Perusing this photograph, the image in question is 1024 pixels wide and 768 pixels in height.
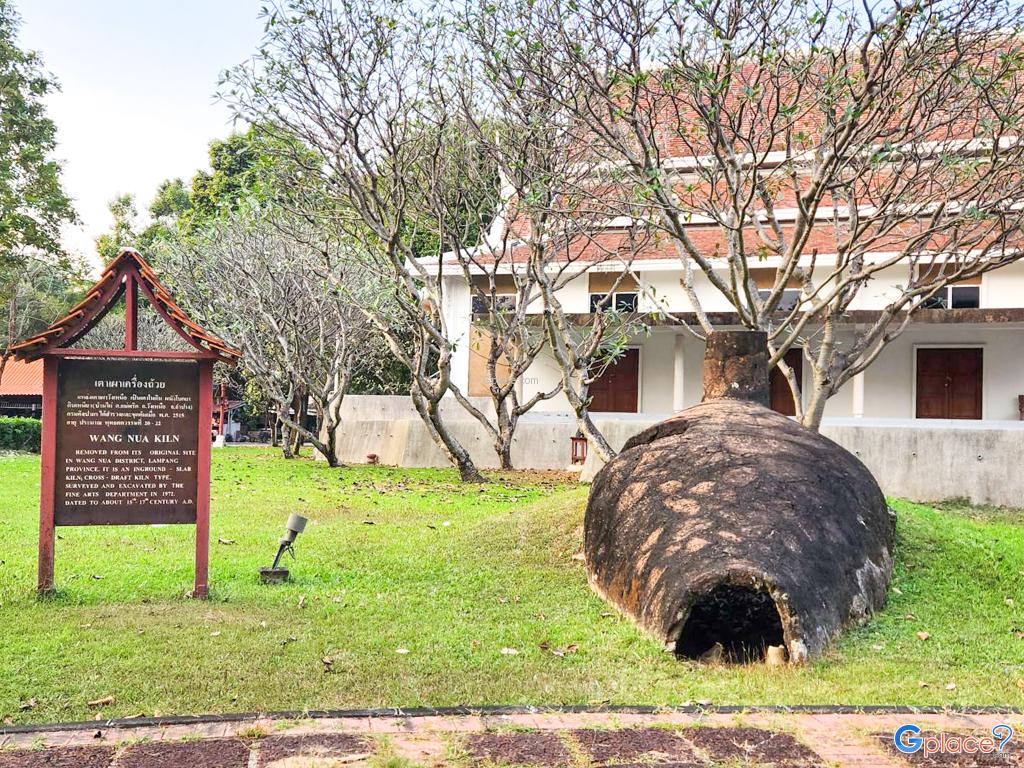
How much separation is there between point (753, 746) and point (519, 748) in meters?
1.00

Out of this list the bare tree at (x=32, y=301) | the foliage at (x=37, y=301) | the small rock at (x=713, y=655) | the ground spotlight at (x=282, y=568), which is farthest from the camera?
Result: the foliage at (x=37, y=301)

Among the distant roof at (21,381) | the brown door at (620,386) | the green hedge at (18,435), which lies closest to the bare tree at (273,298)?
the brown door at (620,386)

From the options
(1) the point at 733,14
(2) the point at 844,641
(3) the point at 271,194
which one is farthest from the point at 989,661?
(3) the point at 271,194

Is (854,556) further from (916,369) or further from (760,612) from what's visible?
(916,369)

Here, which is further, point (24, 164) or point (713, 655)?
point (24, 164)

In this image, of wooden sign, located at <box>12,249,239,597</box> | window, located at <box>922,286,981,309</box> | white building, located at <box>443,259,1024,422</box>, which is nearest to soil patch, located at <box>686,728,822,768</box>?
wooden sign, located at <box>12,249,239,597</box>

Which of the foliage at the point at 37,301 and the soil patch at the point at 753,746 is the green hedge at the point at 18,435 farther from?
the soil patch at the point at 753,746

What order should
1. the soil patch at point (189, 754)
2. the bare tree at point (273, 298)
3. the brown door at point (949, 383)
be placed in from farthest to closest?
the brown door at point (949, 383)
the bare tree at point (273, 298)
the soil patch at point (189, 754)

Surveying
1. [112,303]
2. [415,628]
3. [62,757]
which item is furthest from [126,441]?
[62,757]

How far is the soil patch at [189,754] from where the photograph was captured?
12.4 ft

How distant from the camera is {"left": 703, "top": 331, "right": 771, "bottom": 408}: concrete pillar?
9.12 meters

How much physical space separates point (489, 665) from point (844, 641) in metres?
2.31

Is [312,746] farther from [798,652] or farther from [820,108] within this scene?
[820,108]

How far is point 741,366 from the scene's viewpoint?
915 centimetres
